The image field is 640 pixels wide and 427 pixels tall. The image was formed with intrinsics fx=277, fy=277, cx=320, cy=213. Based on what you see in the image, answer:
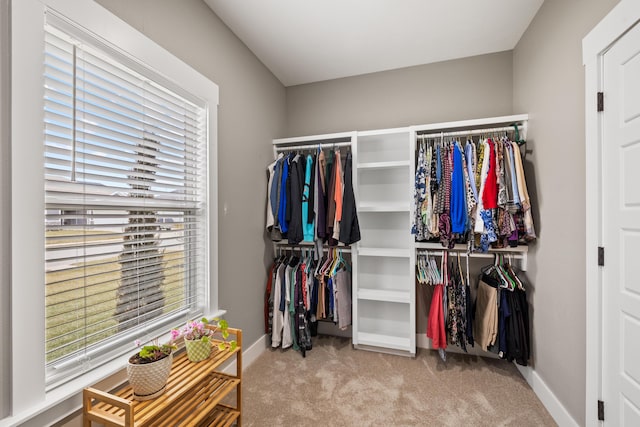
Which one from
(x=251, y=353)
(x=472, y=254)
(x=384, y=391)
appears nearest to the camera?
(x=384, y=391)

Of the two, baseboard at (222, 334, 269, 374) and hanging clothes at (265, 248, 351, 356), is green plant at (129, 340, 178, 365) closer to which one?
baseboard at (222, 334, 269, 374)

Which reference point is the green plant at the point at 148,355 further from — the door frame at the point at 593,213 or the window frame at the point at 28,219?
the door frame at the point at 593,213

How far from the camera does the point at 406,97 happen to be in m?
2.71

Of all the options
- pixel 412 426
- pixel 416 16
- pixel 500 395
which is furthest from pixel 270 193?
pixel 500 395

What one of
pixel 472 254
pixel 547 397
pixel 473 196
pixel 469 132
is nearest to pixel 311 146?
pixel 469 132

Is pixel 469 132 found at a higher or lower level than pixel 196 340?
higher

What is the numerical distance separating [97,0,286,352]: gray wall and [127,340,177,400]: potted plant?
847 mm

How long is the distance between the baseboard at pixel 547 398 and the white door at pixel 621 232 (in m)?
0.33

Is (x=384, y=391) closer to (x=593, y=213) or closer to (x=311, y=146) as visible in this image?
(x=593, y=213)

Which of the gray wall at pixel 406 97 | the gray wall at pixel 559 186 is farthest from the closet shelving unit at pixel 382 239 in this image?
the gray wall at pixel 559 186

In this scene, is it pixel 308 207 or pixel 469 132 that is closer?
pixel 469 132

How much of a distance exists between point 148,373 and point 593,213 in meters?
2.17

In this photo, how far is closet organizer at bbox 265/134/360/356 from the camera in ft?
8.00

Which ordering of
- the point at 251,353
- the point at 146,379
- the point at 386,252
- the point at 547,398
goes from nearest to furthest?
1. the point at 146,379
2. the point at 547,398
3. the point at 251,353
4. the point at 386,252
